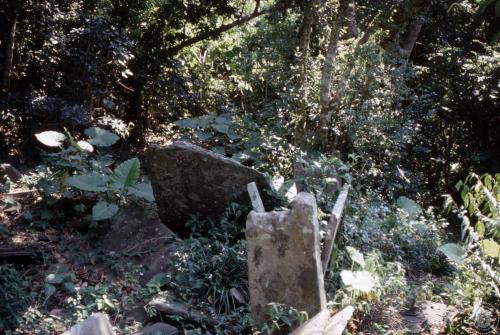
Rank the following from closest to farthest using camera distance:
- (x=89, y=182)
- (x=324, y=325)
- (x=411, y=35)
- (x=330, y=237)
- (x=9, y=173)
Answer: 1. (x=324, y=325)
2. (x=330, y=237)
3. (x=89, y=182)
4. (x=9, y=173)
5. (x=411, y=35)

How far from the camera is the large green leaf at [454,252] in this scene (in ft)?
12.4

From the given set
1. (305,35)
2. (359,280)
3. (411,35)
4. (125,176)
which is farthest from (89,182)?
(411,35)

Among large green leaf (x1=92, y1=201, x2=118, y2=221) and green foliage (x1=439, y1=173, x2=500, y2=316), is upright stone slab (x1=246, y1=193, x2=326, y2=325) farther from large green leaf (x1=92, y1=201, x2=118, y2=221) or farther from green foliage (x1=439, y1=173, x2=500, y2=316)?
large green leaf (x1=92, y1=201, x2=118, y2=221)

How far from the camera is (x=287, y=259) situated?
3.37 m

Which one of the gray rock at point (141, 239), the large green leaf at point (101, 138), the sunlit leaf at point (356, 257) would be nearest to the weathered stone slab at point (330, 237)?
the sunlit leaf at point (356, 257)

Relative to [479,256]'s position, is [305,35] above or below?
above

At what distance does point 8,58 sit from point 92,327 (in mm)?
5363

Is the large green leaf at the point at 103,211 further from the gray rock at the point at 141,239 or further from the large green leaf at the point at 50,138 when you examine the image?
the large green leaf at the point at 50,138

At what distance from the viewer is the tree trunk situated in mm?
6523

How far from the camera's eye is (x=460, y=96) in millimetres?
8438

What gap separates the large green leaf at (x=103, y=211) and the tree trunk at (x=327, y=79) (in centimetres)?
326

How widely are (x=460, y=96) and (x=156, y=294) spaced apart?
6589mm

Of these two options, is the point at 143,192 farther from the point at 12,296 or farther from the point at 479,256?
the point at 479,256

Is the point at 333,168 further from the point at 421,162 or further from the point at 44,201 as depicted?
the point at 421,162
